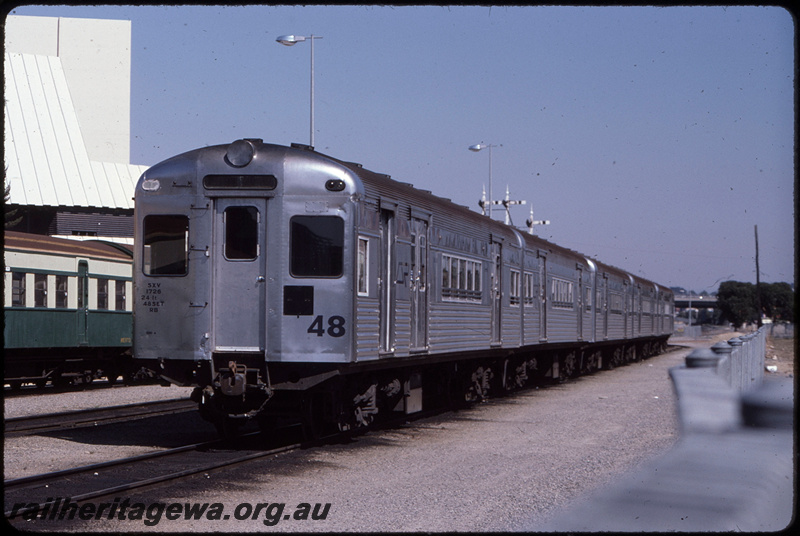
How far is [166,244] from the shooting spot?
11.5m

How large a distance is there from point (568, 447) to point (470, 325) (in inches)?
197

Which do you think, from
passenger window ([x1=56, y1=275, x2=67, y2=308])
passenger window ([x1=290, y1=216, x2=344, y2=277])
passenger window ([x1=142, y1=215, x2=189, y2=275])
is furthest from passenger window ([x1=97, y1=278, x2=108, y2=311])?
passenger window ([x1=290, y1=216, x2=344, y2=277])

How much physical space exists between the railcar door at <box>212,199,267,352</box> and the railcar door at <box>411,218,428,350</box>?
296 cm

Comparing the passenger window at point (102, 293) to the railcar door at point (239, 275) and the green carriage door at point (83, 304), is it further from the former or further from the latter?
the railcar door at point (239, 275)

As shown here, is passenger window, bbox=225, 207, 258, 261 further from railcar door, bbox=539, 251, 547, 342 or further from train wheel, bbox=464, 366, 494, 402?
railcar door, bbox=539, 251, 547, 342

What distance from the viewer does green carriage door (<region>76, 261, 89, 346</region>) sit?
841 inches

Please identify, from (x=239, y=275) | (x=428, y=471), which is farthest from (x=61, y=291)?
(x=428, y=471)

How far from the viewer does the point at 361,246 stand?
457 inches

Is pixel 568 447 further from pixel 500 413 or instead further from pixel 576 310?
pixel 576 310

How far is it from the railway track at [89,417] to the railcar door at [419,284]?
16.3 feet

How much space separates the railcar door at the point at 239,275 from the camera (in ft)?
36.5

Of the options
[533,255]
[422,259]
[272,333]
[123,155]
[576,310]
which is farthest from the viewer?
[123,155]

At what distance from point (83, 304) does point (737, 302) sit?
31988 millimetres

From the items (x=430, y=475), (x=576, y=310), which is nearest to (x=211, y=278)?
(x=430, y=475)
